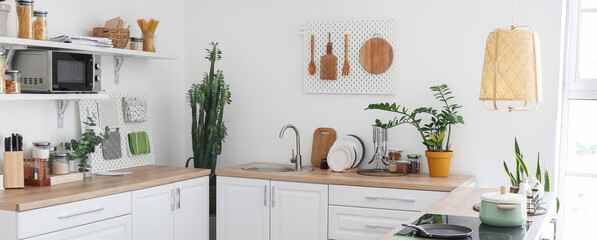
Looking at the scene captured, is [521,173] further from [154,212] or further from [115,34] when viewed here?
[115,34]

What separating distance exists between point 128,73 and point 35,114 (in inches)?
34.5

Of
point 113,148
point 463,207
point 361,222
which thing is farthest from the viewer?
point 113,148

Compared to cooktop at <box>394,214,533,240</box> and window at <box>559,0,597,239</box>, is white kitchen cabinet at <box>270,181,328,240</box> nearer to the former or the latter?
cooktop at <box>394,214,533,240</box>

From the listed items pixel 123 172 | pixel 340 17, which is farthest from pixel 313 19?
pixel 123 172

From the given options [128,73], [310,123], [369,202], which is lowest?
[369,202]

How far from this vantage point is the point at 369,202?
13.6ft

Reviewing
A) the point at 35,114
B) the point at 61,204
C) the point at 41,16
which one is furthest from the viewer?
the point at 35,114

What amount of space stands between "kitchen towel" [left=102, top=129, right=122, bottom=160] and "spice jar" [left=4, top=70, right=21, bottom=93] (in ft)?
3.32

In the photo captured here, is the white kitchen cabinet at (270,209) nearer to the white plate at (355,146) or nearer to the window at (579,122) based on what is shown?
the white plate at (355,146)

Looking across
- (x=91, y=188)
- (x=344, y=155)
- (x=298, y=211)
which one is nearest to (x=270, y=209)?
(x=298, y=211)

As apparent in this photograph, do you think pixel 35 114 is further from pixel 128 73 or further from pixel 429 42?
pixel 429 42

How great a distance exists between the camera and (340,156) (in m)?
4.51

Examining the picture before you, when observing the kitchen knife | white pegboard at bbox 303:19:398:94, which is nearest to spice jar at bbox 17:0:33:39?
the kitchen knife

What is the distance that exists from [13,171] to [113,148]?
100 cm
